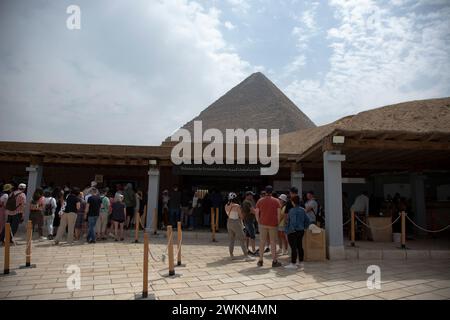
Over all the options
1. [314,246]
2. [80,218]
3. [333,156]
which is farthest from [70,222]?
[333,156]

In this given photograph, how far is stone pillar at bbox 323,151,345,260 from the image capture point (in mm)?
6469

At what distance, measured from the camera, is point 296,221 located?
540 centimetres

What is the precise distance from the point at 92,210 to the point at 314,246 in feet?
18.4

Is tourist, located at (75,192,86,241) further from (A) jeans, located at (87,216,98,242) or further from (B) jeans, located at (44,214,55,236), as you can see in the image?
(B) jeans, located at (44,214,55,236)

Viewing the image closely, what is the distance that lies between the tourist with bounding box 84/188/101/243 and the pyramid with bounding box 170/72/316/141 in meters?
36.4

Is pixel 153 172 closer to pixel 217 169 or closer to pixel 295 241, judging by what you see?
pixel 217 169

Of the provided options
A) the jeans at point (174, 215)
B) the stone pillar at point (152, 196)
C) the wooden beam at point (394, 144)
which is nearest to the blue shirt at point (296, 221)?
the wooden beam at point (394, 144)

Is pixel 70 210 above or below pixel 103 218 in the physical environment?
above

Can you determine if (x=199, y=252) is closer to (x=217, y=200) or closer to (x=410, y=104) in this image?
(x=217, y=200)

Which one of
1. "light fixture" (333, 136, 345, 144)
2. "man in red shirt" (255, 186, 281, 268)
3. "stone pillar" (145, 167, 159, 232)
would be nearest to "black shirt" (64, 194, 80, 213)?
"stone pillar" (145, 167, 159, 232)

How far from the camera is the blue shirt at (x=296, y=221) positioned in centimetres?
539

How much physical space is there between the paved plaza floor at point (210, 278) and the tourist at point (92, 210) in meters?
0.92

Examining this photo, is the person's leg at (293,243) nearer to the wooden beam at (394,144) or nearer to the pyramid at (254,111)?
the wooden beam at (394,144)

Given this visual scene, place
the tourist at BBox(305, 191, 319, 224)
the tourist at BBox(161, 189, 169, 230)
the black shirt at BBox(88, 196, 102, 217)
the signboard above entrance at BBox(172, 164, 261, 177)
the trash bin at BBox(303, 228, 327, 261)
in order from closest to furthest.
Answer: the trash bin at BBox(303, 228, 327, 261) → the tourist at BBox(305, 191, 319, 224) → the black shirt at BBox(88, 196, 102, 217) → the tourist at BBox(161, 189, 169, 230) → the signboard above entrance at BBox(172, 164, 261, 177)
